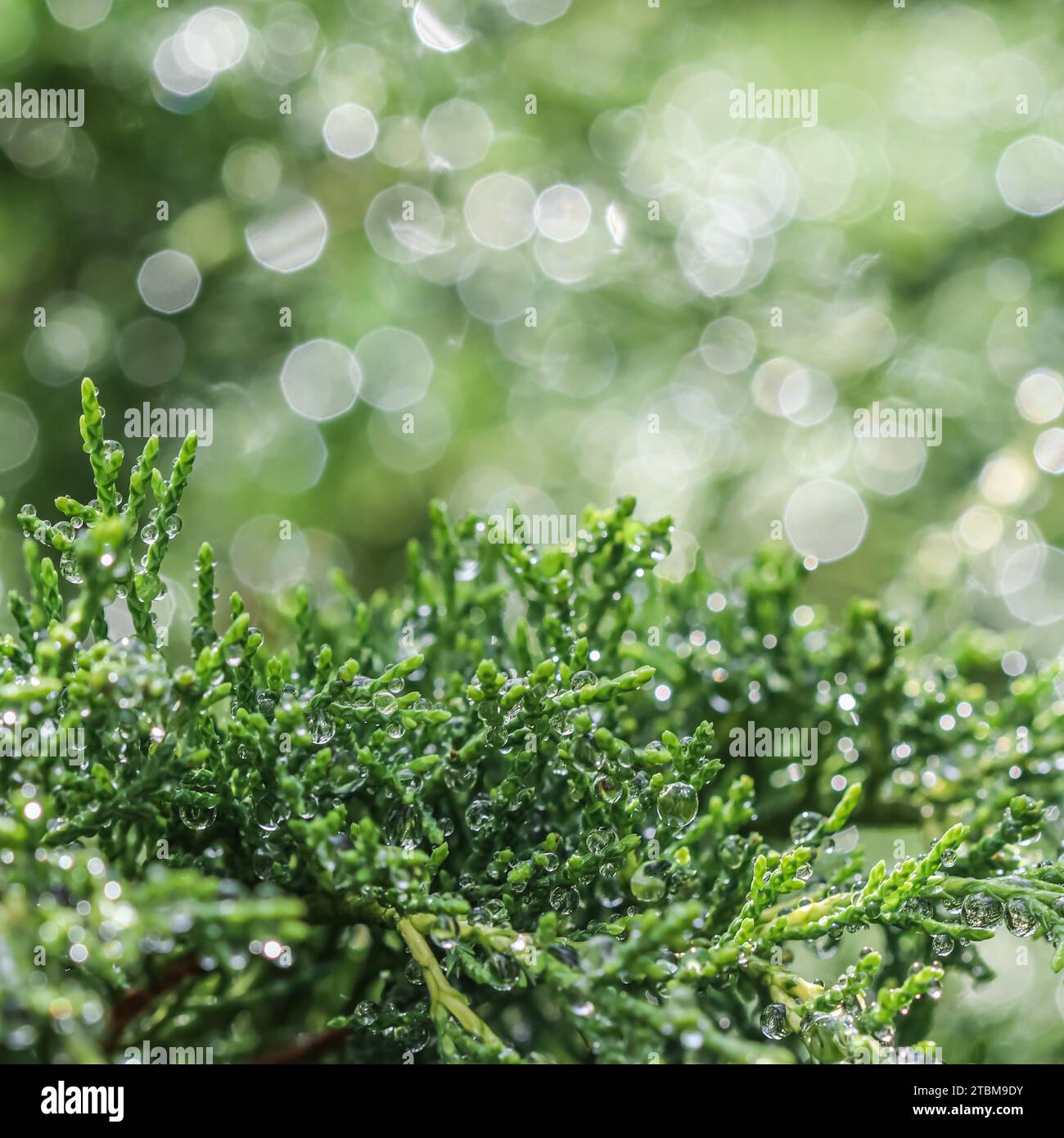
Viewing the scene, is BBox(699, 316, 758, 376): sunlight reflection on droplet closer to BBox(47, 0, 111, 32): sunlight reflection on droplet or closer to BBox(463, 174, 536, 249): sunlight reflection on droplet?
BBox(463, 174, 536, 249): sunlight reflection on droplet

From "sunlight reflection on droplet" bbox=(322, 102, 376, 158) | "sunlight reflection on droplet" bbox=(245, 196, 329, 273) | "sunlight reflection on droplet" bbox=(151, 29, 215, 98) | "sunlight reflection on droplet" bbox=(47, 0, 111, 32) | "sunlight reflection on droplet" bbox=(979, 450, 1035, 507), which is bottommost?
"sunlight reflection on droplet" bbox=(979, 450, 1035, 507)

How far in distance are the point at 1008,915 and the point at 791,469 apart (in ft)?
3.31

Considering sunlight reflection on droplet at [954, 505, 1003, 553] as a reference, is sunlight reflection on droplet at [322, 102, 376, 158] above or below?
above

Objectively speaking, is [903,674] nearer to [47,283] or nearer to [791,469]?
[791,469]

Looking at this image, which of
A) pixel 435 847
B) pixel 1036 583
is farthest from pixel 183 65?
pixel 1036 583

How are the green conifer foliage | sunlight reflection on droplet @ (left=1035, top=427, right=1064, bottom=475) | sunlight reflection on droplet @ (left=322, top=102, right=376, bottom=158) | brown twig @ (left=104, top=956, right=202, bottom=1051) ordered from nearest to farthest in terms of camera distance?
the green conifer foliage → brown twig @ (left=104, top=956, right=202, bottom=1051) → sunlight reflection on droplet @ (left=1035, top=427, right=1064, bottom=475) → sunlight reflection on droplet @ (left=322, top=102, right=376, bottom=158)

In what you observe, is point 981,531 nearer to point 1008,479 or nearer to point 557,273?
point 1008,479

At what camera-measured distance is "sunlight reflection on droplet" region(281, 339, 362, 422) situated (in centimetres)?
157

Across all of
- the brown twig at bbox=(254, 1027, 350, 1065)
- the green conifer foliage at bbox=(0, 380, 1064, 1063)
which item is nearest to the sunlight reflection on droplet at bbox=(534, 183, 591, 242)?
the green conifer foliage at bbox=(0, 380, 1064, 1063)

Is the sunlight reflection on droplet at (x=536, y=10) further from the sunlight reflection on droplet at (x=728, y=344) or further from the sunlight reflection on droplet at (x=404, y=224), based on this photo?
the sunlight reflection on droplet at (x=728, y=344)

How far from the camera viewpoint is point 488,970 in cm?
59

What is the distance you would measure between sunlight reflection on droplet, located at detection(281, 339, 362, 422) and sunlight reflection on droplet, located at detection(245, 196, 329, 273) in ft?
0.45

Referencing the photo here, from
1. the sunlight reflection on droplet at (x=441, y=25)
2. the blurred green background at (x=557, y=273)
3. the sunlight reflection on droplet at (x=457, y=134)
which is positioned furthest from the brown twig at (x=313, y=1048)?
the sunlight reflection on droplet at (x=441, y=25)

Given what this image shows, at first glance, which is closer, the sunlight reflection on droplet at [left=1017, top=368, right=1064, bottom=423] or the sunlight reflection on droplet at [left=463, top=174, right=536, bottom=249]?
the sunlight reflection on droplet at [left=1017, top=368, right=1064, bottom=423]
